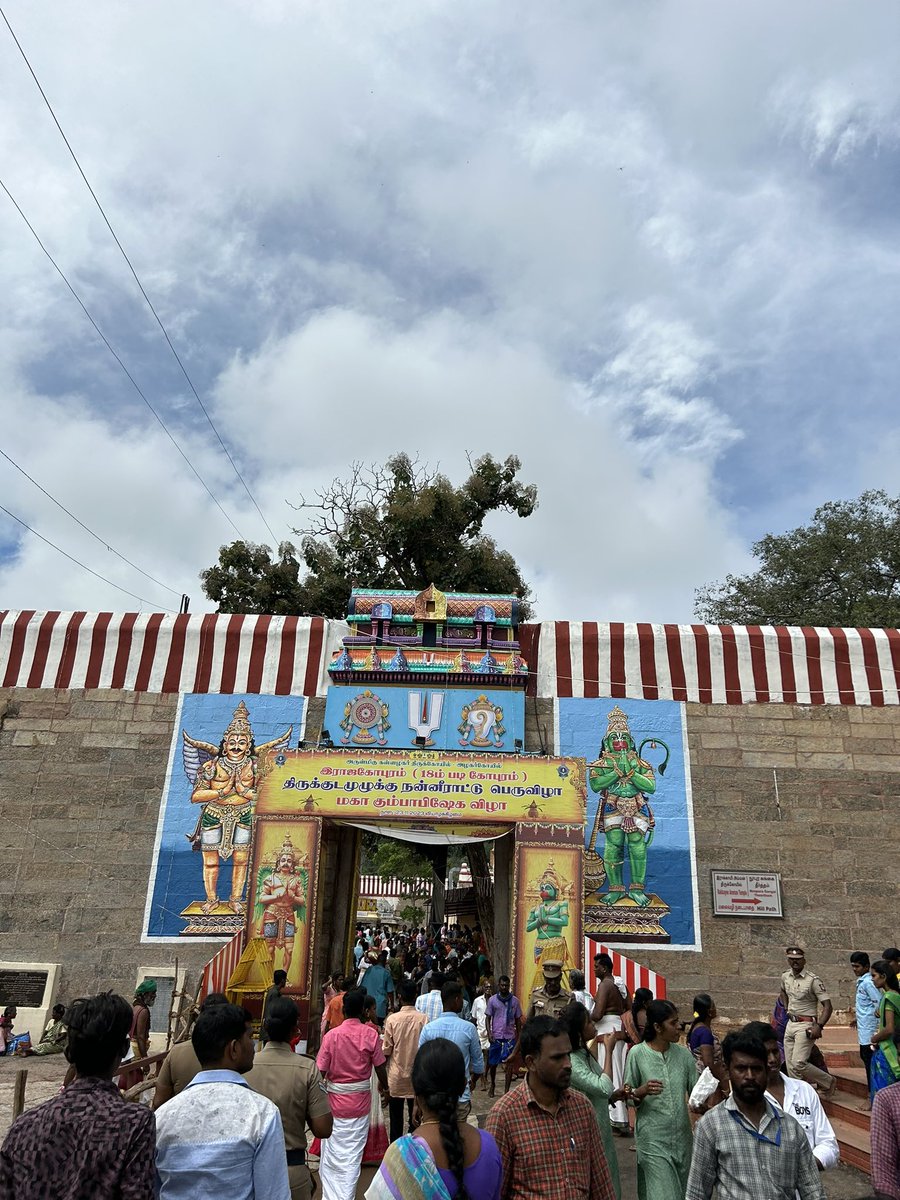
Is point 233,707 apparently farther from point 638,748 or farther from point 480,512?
point 480,512

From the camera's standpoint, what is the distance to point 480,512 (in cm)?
2411

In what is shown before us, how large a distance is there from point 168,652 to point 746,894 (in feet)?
33.0

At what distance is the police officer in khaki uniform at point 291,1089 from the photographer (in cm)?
388

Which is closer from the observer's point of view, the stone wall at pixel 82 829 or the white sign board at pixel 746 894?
the stone wall at pixel 82 829

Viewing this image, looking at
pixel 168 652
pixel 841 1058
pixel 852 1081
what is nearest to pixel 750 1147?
pixel 852 1081

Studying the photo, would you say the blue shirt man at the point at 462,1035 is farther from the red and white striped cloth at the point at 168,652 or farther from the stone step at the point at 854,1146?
the red and white striped cloth at the point at 168,652

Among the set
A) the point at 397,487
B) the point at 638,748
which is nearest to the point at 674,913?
the point at 638,748

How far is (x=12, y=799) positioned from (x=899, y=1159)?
13843 millimetres

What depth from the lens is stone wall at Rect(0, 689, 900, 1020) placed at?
13039 mm

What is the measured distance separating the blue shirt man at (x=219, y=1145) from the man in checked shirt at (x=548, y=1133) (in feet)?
2.76

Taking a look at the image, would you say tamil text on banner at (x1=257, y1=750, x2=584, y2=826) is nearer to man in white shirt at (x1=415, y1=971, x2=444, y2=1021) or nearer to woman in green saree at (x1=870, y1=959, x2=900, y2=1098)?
man in white shirt at (x1=415, y1=971, x2=444, y2=1021)

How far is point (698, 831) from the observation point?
13680 millimetres

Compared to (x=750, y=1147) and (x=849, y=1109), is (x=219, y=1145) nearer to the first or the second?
(x=750, y=1147)

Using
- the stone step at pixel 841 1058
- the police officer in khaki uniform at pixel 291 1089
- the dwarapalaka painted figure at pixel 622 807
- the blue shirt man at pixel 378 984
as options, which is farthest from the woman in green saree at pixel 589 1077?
the dwarapalaka painted figure at pixel 622 807
